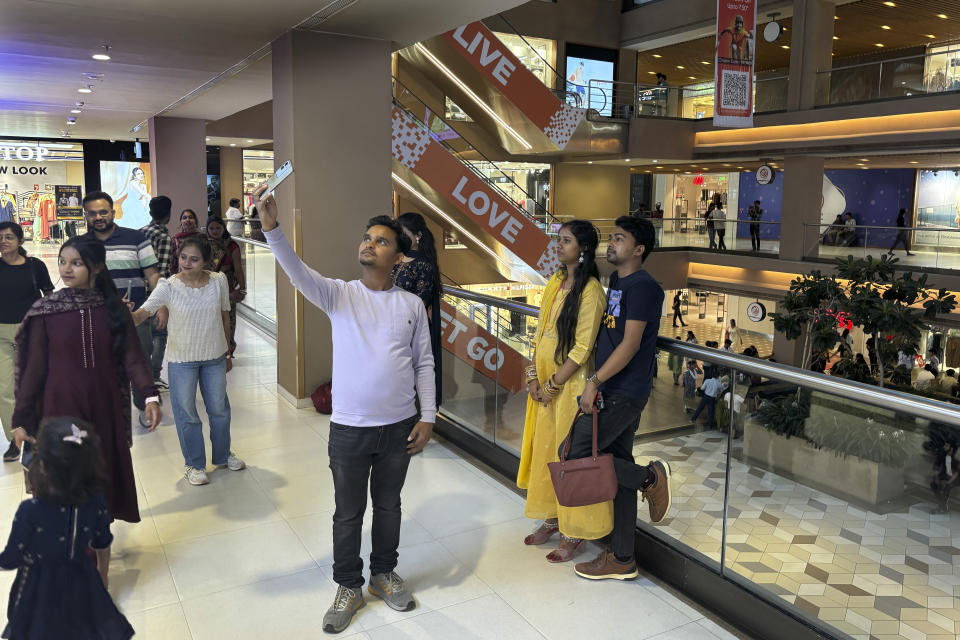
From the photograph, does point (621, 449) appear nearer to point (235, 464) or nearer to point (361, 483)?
point (361, 483)

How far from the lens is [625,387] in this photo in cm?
338

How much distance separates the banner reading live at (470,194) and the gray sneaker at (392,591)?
7.45 meters

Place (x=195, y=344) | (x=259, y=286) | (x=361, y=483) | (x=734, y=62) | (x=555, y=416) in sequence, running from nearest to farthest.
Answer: (x=361, y=483), (x=555, y=416), (x=195, y=344), (x=259, y=286), (x=734, y=62)

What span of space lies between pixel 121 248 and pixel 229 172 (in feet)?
76.8

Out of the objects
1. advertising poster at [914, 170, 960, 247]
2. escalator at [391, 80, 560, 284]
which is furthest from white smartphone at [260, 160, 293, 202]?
advertising poster at [914, 170, 960, 247]

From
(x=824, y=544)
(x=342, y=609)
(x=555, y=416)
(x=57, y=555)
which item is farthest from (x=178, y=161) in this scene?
(x=824, y=544)

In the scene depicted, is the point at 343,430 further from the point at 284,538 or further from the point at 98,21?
the point at 98,21

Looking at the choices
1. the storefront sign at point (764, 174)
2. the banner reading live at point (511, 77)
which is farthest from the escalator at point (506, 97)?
the storefront sign at point (764, 174)

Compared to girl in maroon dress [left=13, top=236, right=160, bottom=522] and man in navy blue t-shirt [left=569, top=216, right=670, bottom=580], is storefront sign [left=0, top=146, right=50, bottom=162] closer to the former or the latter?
girl in maroon dress [left=13, top=236, right=160, bottom=522]

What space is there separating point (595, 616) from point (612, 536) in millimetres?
454

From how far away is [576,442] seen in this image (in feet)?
11.4

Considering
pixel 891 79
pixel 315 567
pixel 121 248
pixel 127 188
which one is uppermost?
pixel 891 79

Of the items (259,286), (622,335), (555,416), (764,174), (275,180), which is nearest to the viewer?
(275,180)

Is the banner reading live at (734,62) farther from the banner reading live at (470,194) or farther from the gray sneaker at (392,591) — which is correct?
the gray sneaker at (392,591)
